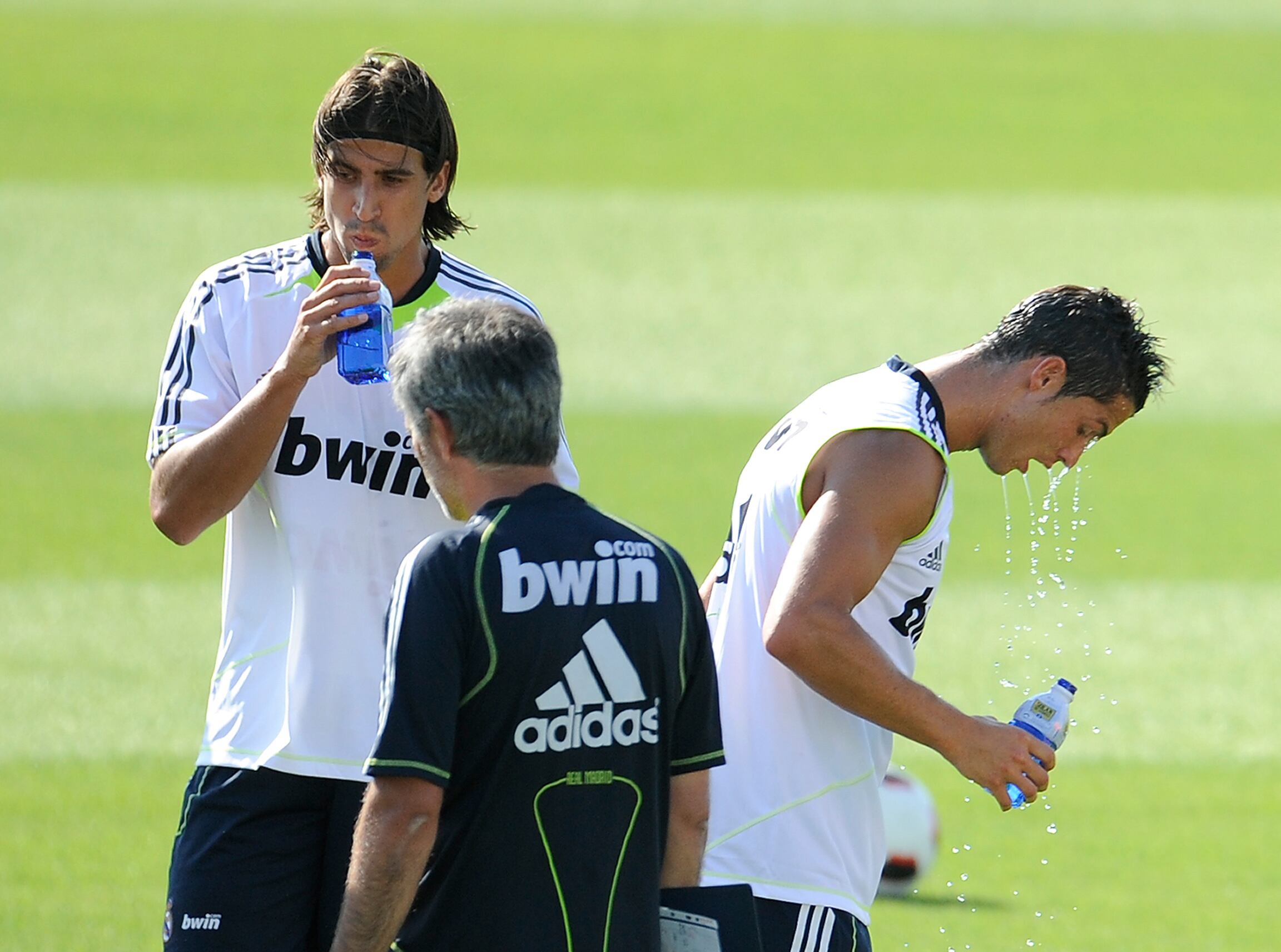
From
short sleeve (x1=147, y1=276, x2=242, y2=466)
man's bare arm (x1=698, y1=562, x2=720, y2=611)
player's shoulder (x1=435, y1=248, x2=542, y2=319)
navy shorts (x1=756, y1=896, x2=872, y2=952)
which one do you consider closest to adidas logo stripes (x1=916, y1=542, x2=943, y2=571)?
man's bare arm (x1=698, y1=562, x2=720, y2=611)

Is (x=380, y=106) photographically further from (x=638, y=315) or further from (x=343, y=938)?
(x=638, y=315)

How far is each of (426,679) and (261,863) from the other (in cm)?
102

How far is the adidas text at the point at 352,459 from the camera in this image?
3.51m

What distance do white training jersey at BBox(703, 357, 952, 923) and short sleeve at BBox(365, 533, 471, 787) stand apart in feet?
3.49

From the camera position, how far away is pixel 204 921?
337 cm

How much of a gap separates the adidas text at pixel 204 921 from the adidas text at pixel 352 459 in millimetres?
854

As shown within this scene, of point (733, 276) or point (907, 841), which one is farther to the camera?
point (733, 276)

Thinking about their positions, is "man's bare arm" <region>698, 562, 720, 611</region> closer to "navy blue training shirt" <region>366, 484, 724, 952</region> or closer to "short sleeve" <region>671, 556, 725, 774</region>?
"short sleeve" <region>671, 556, 725, 774</region>

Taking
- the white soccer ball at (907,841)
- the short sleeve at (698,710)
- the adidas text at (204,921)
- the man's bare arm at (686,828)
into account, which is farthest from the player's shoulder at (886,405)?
the white soccer ball at (907,841)

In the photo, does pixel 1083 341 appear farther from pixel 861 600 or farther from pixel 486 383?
pixel 486 383

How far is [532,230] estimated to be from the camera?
17.8m

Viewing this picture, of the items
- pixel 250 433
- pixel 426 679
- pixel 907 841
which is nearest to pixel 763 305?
pixel 907 841

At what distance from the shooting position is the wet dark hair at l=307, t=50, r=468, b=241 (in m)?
3.53

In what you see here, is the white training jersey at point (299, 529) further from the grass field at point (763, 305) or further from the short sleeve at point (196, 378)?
the grass field at point (763, 305)
